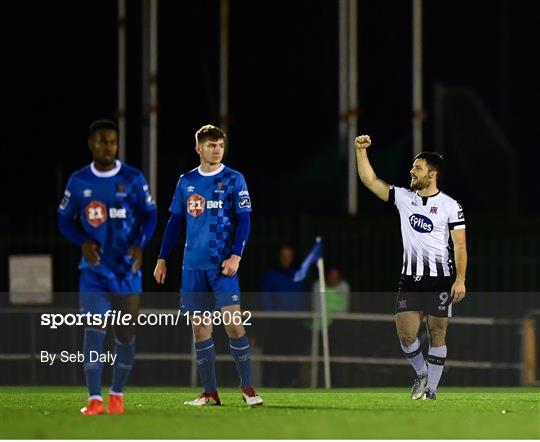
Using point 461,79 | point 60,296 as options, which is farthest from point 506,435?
point 461,79

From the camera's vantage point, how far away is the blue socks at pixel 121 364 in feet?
45.6

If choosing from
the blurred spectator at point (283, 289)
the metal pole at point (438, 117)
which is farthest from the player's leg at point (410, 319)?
the metal pole at point (438, 117)

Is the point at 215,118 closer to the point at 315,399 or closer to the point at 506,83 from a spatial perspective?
the point at 506,83

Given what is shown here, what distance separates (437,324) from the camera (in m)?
15.8

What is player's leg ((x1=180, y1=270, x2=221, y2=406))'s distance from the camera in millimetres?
14656

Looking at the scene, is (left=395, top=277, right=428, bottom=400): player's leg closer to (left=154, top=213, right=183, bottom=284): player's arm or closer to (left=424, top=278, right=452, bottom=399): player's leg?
(left=424, top=278, right=452, bottom=399): player's leg

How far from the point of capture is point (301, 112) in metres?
27.8

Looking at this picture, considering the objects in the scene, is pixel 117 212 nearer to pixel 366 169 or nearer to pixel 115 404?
pixel 115 404

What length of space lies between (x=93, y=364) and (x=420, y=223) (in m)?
3.14

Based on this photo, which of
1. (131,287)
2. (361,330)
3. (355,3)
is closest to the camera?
(131,287)

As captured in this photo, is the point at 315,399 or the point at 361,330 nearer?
the point at 315,399

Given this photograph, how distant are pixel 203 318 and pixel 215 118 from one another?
1282cm

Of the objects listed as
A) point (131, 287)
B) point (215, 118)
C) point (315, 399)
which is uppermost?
point (215, 118)

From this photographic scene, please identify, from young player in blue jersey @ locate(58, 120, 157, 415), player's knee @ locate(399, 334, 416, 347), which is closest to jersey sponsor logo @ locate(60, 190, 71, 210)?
young player in blue jersey @ locate(58, 120, 157, 415)
